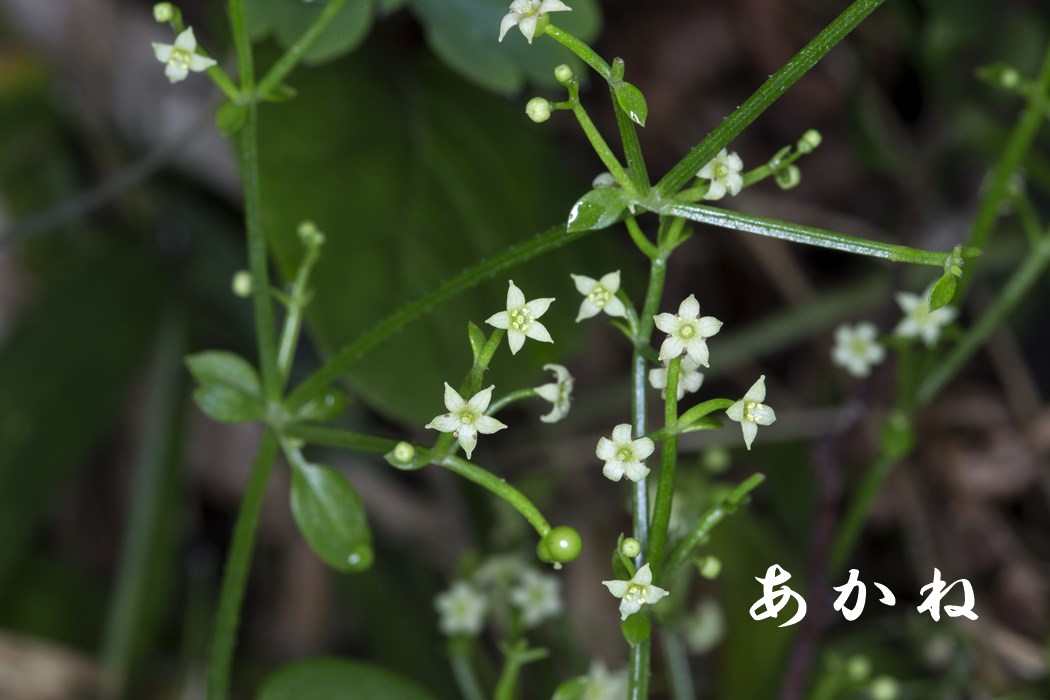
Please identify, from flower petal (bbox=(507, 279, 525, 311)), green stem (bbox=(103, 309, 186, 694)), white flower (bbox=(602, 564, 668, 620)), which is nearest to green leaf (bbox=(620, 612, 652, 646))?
white flower (bbox=(602, 564, 668, 620))

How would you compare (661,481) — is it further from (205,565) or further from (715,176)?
(205,565)

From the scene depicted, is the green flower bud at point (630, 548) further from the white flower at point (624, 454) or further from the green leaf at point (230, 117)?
the green leaf at point (230, 117)

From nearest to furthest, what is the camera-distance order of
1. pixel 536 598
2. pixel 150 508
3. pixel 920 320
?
pixel 920 320, pixel 536 598, pixel 150 508

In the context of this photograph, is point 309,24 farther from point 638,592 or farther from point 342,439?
point 638,592

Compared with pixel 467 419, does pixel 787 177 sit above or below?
above

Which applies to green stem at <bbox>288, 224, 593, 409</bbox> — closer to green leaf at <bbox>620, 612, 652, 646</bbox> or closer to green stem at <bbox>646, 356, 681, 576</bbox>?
green stem at <bbox>646, 356, 681, 576</bbox>

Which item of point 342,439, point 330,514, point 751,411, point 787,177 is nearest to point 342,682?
point 330,514
